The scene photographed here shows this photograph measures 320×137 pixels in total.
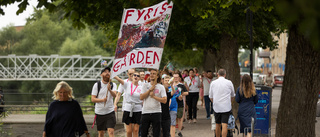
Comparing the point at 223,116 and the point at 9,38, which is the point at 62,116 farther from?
the point at 9,38

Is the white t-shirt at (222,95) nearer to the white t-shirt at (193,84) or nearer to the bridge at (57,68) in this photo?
the white t-shirt at (193,84)

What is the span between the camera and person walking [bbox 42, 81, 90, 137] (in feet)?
23.3

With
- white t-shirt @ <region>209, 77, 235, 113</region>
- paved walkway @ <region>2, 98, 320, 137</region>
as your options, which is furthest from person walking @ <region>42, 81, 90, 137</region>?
paved walkway @ <region>2, 98, 320, 137</region>

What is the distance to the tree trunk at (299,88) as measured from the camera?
6.75m

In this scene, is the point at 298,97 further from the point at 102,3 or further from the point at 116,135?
the point at 116,135

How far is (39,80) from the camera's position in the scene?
77875 millimetres

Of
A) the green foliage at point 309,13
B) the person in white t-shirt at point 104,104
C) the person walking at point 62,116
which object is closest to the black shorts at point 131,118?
the person in white t-shirt at point 104,104

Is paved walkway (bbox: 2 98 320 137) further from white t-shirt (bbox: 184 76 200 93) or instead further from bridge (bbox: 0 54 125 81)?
bridge (bbox: 0 54 125 81)

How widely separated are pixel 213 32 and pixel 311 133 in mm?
11827

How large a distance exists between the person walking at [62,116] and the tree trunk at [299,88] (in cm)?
271

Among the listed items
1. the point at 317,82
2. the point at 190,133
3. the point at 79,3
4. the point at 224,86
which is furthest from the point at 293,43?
the point at 190,133

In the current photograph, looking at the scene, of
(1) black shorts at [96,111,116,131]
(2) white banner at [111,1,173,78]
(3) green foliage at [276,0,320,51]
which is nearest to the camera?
(3) green foliage at [276,0,320,51]

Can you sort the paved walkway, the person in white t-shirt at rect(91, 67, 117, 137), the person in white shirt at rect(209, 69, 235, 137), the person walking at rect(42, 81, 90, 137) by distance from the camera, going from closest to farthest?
the person walking at rect(42, 81, 90, 137) → the person in white t-shirt at rect(91, 67, 117, 137) → the person in white shirt at rect(209, 69, 235, 137) → the paved walkway

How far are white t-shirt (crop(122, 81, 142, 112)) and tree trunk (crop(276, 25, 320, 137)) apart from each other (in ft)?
13.7
